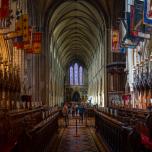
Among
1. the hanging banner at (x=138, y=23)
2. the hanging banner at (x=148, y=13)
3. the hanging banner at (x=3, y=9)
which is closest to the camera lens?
the hanging banner at (x=3, y=9)

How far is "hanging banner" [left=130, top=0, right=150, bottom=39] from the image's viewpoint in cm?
2062

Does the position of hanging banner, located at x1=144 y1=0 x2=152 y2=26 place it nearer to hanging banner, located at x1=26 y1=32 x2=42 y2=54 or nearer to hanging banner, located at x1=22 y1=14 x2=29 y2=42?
hanging banner, located at x1=22 y1=14 x2=29 y2=42

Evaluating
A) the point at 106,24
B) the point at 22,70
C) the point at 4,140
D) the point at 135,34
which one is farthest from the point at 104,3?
the point at 4,140

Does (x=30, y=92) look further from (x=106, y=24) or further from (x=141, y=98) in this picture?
(x=141, y=98)

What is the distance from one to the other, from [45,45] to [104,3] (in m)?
8.79

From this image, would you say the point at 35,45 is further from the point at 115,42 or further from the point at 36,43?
the point at 115,42

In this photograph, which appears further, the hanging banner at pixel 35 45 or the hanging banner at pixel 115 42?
the hanging banner at pixel 115 42

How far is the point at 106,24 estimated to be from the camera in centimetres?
4041

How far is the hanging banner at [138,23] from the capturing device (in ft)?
67.7

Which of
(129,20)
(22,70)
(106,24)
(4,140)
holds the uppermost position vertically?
(106,24)

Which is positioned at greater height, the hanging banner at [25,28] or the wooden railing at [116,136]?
the hanging banner at [25,28]

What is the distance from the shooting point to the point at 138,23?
20.7 meters

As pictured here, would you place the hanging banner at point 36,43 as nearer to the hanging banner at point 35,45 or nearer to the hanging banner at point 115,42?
the hanging banner at point 35,45

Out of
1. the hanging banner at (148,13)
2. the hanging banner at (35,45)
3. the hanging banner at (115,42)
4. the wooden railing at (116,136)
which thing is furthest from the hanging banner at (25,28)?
the hanging banner at (115,42)
